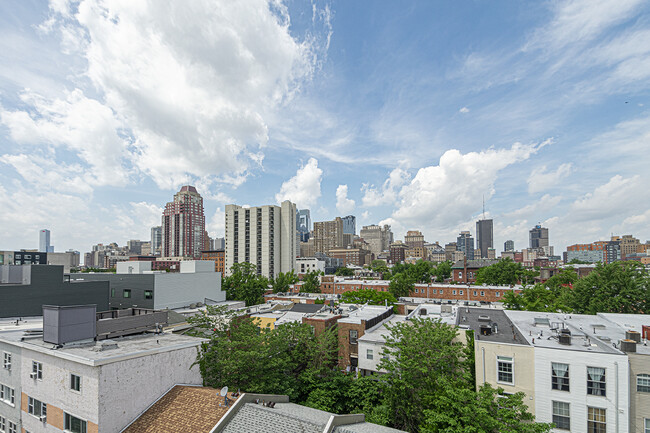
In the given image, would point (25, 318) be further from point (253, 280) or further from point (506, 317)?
point (506, 317)

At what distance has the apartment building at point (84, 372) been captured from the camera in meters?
16.9

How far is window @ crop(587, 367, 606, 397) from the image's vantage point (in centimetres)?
2000

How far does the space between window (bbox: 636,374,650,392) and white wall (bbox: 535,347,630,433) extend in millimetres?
1144

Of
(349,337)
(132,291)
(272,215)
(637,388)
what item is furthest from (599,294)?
(272,215)

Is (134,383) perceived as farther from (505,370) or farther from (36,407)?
(505,370)

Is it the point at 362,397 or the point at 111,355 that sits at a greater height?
the point at 111,355

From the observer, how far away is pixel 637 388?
19.8m

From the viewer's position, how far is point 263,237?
464 feet

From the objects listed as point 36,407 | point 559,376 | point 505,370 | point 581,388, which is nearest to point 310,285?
point 505,370

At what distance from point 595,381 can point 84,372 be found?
31284 mm

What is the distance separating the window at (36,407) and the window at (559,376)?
33.7 meters

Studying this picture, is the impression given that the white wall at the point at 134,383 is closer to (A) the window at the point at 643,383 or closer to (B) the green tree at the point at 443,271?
(A) the window at the point at 643,383

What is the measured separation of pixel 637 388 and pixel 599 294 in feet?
107

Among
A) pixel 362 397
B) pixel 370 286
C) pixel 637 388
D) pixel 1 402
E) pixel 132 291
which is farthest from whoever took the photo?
pixel 370 286
